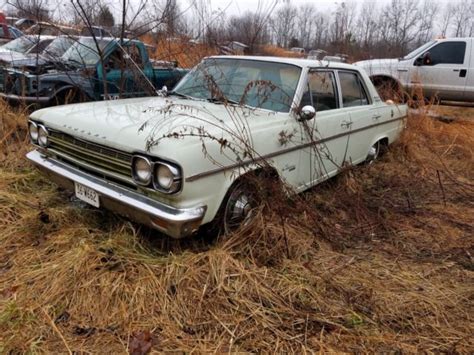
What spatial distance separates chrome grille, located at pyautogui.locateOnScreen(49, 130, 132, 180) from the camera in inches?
106

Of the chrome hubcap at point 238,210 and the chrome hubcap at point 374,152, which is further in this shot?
the chrome hubcap at point 374,152

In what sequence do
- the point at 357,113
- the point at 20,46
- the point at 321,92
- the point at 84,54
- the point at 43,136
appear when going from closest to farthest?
the point at 43,136 < the point at 321,92 < the point at 357,113 < the point at 84,54 < the point at 20,46

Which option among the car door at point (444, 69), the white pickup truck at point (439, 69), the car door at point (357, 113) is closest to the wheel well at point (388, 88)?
the white pickup truck at point (439, 69)

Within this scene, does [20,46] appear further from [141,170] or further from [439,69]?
[439,69]

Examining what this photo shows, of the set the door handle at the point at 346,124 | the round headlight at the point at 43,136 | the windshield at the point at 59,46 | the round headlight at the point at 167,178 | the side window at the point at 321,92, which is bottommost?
the round headlight at the point at 167,178

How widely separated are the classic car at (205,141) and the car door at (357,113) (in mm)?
27

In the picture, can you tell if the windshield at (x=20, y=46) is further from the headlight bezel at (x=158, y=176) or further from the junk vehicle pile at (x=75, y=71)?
the headlight bezel at (x=158, y=176)

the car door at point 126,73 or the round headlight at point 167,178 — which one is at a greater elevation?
the car door at point 126,73

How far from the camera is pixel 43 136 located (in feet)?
11.0

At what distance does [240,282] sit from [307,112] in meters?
1.61

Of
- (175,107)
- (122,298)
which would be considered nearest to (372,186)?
(175,107)

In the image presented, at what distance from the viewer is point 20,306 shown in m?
2.37

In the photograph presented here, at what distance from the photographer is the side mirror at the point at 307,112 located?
3393mm

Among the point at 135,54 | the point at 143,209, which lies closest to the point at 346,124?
the point at 143,209
